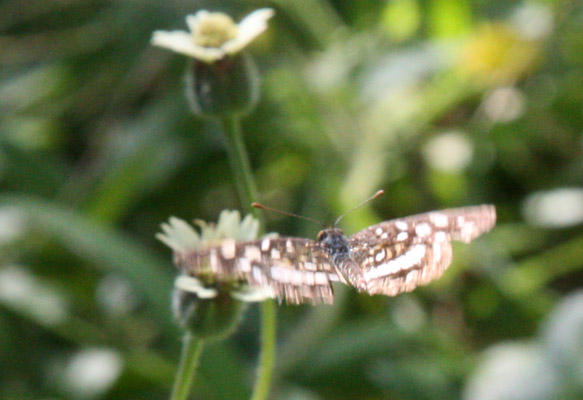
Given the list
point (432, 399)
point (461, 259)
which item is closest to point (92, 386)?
point (432, 399)

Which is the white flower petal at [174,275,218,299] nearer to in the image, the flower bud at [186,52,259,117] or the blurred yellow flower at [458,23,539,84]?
the flower bud at [186,52,259,117]

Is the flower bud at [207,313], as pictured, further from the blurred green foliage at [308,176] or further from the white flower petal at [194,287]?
the blurred green foliage at [308,176]

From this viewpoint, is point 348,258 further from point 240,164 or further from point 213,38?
point 213,38

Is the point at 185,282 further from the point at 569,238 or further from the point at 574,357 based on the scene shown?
the point at 569,238

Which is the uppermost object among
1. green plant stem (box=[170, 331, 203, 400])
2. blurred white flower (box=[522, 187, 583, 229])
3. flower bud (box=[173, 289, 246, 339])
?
blurred white flower (box=[522, 187, 583, 229])

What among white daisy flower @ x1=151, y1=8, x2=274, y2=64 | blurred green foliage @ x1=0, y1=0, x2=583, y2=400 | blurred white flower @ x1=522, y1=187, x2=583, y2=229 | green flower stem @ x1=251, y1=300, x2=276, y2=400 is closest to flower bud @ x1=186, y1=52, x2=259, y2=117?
white daisy flower @ x1=151, y1=8, x2=274, y2=64

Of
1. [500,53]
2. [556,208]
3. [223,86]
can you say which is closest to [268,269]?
[223,86]

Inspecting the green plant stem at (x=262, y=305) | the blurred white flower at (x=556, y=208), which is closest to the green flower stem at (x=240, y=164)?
the green plant stem at (x=262, y=305)
